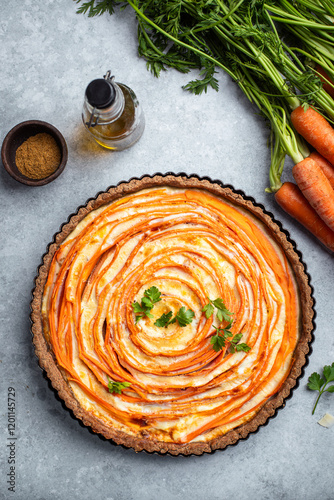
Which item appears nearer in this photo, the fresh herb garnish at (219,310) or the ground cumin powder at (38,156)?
the fresh herb garnish at (219,310)

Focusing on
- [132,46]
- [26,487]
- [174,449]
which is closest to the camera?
[174,449]

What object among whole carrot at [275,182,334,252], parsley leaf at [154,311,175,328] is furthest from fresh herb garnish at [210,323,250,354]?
whole carrot at [275,182,334,252]

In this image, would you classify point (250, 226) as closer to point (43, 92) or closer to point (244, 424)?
point (244, 424)

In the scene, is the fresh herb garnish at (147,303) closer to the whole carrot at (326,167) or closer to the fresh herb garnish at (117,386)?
the fresh herb garnish at (117,386)

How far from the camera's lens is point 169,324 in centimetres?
301

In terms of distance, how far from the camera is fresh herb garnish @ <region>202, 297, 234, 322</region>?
285cm

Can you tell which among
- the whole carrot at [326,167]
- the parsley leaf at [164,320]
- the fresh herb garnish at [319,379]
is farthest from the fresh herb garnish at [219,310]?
the whole carrot at [326,167]

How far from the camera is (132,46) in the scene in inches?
141

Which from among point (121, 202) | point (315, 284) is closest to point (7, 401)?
point (121, 202)

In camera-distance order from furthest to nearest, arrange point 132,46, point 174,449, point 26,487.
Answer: point 132,46 < point 26,487 < point 174,449

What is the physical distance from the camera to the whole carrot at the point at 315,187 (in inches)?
130

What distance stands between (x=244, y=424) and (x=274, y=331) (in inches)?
27.0

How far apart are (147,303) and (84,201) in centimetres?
114

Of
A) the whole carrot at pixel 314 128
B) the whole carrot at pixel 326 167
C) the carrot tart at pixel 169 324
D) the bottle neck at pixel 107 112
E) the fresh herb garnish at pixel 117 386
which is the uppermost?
the whole carrot at pixel 314 128
